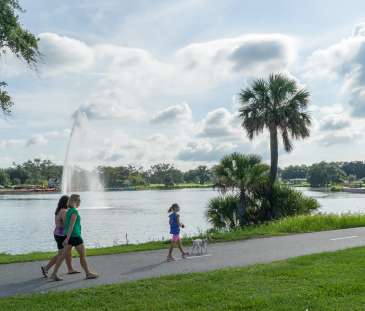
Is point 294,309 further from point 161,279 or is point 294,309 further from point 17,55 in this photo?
point 17,55

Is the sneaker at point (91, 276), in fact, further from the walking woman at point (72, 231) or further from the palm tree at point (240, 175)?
the palm tree at point (240, 175)

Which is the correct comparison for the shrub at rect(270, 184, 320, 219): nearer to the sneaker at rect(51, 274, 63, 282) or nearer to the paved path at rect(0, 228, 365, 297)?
the paved path at rect(0, 228, 365, 297)

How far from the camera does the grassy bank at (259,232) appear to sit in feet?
45.4

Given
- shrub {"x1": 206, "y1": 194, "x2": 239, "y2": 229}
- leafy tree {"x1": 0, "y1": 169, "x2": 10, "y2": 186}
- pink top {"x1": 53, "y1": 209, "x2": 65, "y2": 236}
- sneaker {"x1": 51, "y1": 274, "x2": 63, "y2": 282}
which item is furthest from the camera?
leafy tree {"x1": 0, "y1": 169, "x2": 10, "y2": 186}

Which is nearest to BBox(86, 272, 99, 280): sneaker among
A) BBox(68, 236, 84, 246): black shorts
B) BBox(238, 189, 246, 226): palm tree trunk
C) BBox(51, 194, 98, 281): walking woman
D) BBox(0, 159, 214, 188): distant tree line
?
BBox(51, 194, 98, 281): walking woman

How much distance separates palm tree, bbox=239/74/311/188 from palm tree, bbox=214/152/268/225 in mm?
2246

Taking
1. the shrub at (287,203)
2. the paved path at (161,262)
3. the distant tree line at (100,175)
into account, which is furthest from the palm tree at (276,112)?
the distant tree line at (100,175)

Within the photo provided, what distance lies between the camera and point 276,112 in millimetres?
28359

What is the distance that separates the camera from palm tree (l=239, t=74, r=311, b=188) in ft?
92.9

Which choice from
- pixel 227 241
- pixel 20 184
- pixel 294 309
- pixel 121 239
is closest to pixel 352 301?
pixel 294 309

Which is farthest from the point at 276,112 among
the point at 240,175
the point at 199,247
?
the point at 199,247

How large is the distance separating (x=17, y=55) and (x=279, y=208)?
1825 centimetres

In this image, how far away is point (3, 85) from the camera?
1120cm

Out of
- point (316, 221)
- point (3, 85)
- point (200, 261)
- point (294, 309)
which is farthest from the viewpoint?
point (316, 221)
